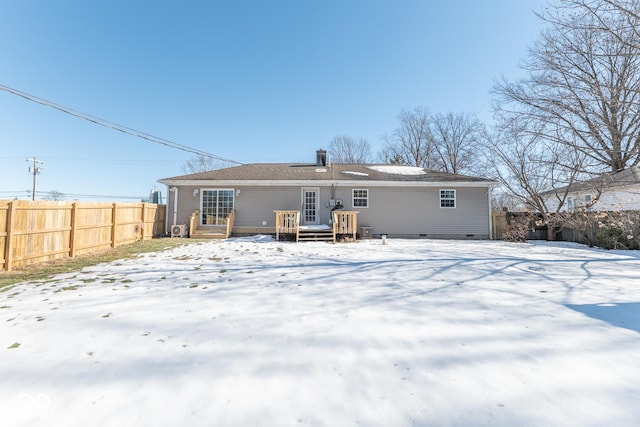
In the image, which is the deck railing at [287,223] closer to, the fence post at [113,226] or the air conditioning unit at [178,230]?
the air conditioning unit at [178,230]

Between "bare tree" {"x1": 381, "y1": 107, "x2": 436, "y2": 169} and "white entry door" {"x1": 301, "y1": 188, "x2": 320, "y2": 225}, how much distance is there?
54.2ft

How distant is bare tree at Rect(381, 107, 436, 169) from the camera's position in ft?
83.3

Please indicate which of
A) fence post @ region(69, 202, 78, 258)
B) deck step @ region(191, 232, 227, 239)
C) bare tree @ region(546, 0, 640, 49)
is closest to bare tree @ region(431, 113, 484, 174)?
bare tree @ region(546, 0, 640, 49)

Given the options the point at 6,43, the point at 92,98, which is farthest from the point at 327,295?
the point at 92,98

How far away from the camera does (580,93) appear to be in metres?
9.06

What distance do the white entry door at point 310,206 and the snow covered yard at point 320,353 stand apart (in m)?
8.11

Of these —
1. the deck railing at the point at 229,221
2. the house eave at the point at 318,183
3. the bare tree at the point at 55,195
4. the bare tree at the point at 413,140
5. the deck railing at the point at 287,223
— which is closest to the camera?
the deck railing at the point at 287,223

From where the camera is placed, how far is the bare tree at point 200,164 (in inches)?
1330

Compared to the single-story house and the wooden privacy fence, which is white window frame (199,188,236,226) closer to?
the single-story house

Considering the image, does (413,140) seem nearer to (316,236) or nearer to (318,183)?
(318,183)

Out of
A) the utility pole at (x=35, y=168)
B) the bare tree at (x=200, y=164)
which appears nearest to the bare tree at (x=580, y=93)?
the bare tree at (x=200, y=164)

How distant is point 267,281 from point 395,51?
13.3 meters

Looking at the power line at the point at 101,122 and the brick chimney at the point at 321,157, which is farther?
the brick chimney at the point at 321,157

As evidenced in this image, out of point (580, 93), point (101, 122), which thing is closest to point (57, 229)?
point (101, 122)
